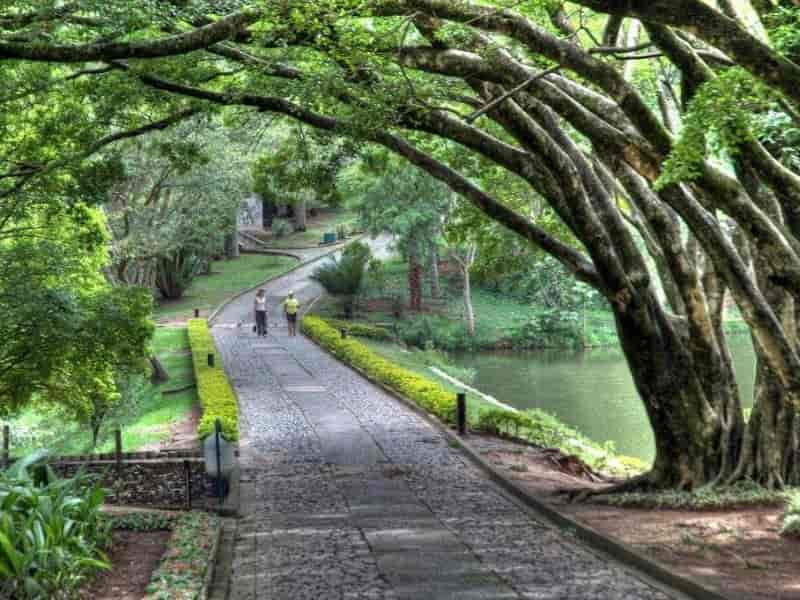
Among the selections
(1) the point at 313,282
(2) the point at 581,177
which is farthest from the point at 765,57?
(1) the point at 313,282

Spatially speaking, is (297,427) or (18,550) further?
(297,427)

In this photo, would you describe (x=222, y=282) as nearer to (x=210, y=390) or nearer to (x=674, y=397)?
(x=210, y=390)

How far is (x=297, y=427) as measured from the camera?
1867 cm

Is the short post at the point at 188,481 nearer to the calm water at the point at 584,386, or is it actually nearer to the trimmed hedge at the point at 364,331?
the calm water at the point at 584,386

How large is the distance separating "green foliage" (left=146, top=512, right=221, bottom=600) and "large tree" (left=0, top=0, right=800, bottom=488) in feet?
15.2

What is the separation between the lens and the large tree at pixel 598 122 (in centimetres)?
894

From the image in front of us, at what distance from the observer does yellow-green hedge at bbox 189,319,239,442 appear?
15.7m

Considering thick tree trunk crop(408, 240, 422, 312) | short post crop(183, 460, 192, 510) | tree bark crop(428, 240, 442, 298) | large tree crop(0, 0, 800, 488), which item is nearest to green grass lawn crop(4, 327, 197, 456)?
short post crop(183, 460, 192, 510)

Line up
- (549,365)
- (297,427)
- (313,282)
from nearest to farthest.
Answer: (297,427) < (549,365) < (313,282)

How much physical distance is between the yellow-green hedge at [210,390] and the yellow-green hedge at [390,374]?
3544 millimetres

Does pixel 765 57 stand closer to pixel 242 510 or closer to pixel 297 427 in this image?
pixel 242 510

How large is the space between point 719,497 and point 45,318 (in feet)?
29.5

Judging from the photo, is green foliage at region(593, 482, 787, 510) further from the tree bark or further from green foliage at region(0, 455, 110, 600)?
the tree bark

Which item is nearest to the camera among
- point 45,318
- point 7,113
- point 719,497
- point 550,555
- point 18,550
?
point 18,550
